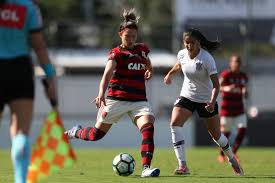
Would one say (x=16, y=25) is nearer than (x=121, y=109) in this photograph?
Yes

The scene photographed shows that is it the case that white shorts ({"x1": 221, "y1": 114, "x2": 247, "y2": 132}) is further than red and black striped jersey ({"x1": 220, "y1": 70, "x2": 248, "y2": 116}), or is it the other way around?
white shorts ({"x1": 221, "y1": 114, "x2": 247, "y2": 132})

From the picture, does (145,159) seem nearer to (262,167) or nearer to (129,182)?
(129,182)

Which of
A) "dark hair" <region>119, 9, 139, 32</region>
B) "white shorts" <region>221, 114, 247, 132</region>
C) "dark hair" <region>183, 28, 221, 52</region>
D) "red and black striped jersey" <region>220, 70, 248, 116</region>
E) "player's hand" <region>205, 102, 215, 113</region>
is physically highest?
"dark hair" <region>119, 9, 139, 32</region>

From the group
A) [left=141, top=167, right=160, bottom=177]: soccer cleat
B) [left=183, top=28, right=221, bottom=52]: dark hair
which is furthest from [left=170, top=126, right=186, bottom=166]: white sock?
[left=183, top=28, right=221, bottom=52]: dark hair

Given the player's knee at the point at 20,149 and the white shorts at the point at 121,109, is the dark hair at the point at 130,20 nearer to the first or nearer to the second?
the white shorts at the point at 121,109

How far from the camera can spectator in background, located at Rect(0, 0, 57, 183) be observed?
7.43m

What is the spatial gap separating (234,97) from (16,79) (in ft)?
33.3

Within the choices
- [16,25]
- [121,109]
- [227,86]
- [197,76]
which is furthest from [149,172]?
[227,86]

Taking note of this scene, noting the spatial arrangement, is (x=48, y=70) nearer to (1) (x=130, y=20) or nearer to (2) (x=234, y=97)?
(1) (x=130, y=20)

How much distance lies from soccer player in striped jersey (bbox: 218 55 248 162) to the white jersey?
16.4 ft

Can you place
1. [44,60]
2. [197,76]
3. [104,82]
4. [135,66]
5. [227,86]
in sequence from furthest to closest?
[227,86] → [197,76] → [135,66] → [104,82] → [44,60]

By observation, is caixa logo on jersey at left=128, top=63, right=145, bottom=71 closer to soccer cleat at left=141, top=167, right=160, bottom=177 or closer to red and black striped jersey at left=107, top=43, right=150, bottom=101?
red and black striped jersey at left=107, top=43, right=150, bottom=101

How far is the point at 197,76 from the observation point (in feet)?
38.1

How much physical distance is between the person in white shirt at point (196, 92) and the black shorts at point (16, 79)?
14.0ft
